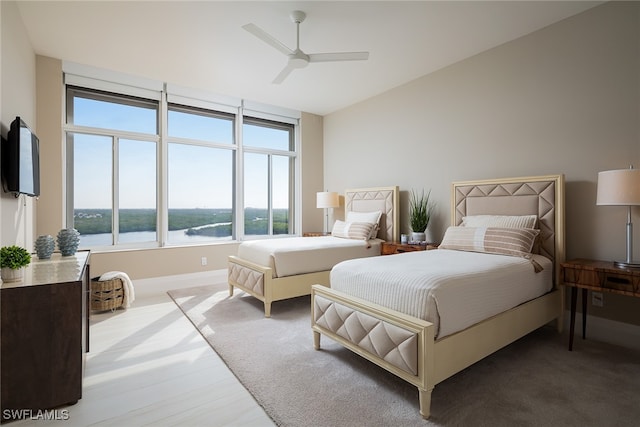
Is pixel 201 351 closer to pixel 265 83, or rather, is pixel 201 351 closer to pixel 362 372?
pixel 362 372

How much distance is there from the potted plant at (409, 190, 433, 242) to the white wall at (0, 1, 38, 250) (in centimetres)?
395

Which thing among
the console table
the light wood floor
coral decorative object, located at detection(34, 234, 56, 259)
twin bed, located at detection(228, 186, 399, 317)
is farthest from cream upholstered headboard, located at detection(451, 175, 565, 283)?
coral decorative object, located at detection(34, 234, 56, 259)

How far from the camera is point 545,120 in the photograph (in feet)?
10.1

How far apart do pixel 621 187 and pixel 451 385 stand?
195 centimetres

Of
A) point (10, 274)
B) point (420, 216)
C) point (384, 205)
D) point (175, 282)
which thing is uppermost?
point (384, 205)

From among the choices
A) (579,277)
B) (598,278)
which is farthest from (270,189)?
(598,278)

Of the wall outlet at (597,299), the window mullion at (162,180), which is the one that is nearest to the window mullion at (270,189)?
the window mullion at (162,180)

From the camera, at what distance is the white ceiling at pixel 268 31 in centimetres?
272

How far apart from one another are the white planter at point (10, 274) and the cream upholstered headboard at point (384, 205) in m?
3.80

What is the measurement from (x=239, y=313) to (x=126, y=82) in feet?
11.0

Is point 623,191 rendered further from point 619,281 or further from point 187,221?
point 187,221

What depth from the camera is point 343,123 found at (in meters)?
5.60

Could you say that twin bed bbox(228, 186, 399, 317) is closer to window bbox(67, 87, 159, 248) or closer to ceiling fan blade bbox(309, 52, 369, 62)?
window bbox(67, 87, 159, 248)

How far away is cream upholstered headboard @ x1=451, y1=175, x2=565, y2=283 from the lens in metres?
2.86
